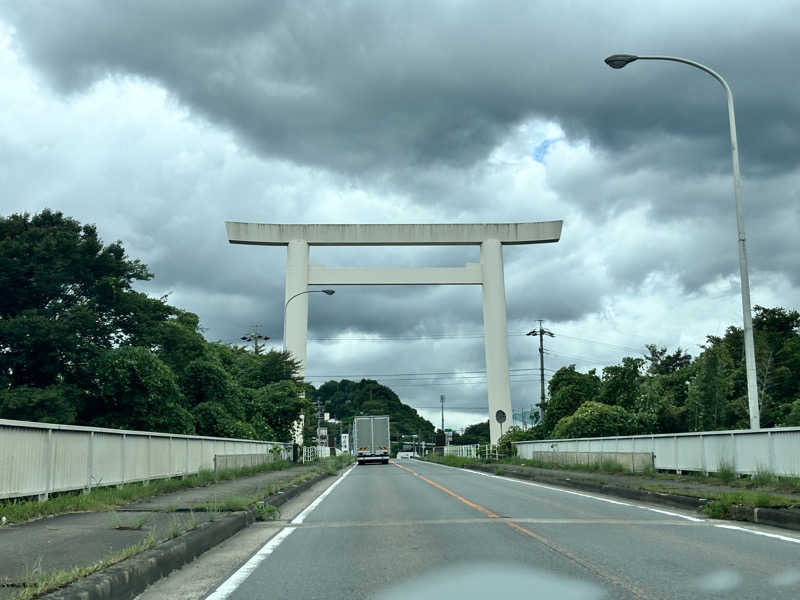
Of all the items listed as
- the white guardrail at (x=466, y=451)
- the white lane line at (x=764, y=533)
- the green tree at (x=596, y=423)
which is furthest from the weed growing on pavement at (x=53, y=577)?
the white guardrail at (x=466, y=451)

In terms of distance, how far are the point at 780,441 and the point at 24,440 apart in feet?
47.2

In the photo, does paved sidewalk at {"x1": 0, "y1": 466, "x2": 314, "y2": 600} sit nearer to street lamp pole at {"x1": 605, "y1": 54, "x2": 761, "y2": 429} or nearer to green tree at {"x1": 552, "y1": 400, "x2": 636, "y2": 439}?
street lamp pole at {"x1": 605, "y1": 54, "x2": 761, "y2": 429}

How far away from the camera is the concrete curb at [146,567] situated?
232 inches

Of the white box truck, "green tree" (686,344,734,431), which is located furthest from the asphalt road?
"green tree" (686,344,734,431)

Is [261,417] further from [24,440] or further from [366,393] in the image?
[366,393]

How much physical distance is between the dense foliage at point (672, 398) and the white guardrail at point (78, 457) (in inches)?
1126

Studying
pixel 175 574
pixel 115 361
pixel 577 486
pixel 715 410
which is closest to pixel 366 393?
pixel 715 410

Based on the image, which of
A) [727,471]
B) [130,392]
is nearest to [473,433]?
[130,392]

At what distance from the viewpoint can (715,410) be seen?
5416 centimetres

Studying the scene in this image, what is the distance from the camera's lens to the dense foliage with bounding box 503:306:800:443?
44.5m

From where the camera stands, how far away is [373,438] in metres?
54.4

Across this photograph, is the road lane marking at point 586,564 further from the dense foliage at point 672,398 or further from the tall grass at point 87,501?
the dense foliage at point 672,398

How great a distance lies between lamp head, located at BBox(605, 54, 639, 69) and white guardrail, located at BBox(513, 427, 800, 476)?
9061 mm

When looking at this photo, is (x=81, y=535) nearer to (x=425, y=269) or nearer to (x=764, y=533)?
(x=764, y=533)
